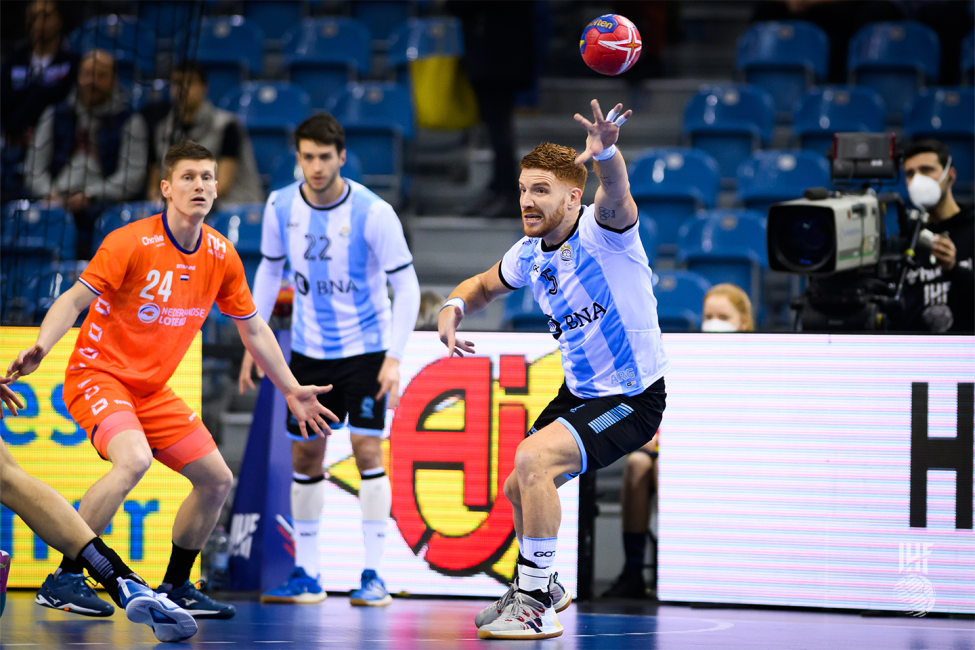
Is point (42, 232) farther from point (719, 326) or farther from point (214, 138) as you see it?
point (719, 326)

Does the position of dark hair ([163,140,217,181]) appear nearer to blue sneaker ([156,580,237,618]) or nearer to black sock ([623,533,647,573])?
blue sneaker ([156,580,237,618])

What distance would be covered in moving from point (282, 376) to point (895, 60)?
281 inches

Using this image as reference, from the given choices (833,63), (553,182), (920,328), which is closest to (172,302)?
(553,182)

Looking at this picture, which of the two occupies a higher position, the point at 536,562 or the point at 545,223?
the point at 545,223

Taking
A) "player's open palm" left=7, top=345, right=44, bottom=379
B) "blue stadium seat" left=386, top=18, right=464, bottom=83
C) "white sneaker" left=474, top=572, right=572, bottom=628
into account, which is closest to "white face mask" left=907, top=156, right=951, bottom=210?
"white sneaker" left=474, top=572, right=572, bottom=628

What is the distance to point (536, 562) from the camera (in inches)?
185

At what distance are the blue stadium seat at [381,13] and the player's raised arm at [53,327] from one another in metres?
7.25

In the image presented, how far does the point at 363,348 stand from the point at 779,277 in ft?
14.2

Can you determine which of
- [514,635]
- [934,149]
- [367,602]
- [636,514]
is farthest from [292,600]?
[934,149]

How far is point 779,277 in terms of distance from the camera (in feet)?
29.5

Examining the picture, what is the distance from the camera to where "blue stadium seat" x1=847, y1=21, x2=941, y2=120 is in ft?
32.7

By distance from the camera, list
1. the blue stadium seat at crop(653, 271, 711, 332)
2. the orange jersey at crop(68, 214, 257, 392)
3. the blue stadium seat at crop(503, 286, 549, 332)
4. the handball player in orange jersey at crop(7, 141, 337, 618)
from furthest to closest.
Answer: the blue stadium seat at crop(503, 286, 549, 332) < the blue stadium seat at crop(653, 271, 711, 332) < the orange jersey at crop(68, 214, 257, 392) < the handball player in orange jersey at crop(7, 141, 337, 618)

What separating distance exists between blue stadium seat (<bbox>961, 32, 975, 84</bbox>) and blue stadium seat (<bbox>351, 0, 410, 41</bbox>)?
5.40 m

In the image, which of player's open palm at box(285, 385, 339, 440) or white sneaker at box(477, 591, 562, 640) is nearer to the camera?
white sneaker at box(477, 591, 562, 640)
